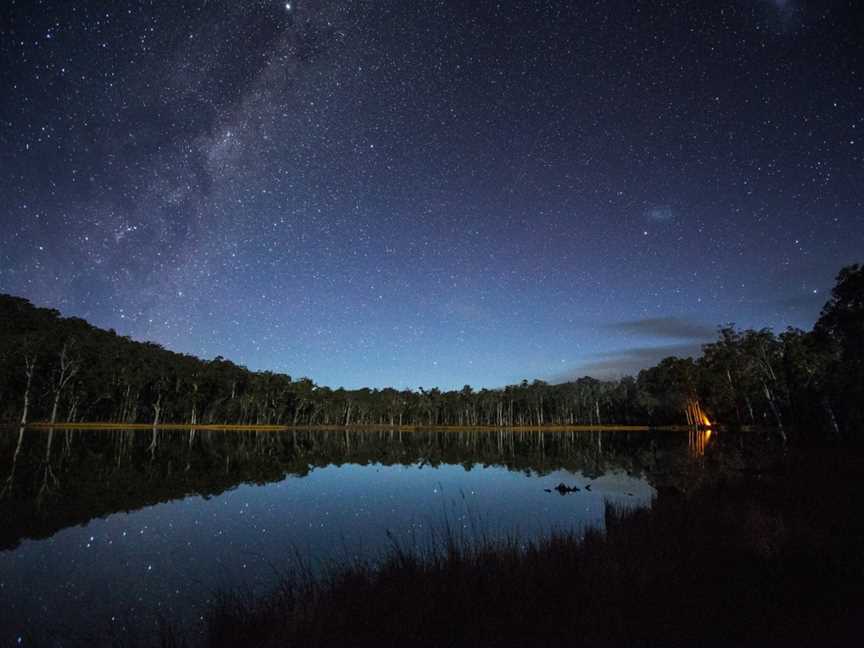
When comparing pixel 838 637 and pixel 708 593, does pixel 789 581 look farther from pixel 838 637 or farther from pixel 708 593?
pixel 838 637

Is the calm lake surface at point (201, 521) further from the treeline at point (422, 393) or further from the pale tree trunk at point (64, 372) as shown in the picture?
the pale tree trunk at point (64, 372)

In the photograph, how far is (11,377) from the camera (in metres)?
84.2

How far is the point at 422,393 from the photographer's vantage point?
581ft

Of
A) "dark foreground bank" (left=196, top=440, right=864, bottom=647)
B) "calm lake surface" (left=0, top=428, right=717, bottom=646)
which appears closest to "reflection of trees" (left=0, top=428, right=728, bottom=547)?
"calm lake surface" (left=0, top=428, right=717, bottom=646)

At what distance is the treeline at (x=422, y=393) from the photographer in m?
57.6

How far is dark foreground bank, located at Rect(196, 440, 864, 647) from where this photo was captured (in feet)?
21.7

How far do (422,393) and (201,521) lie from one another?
160994mm

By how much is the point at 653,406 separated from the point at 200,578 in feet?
459

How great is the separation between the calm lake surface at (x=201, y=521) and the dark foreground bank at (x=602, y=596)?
2001mm

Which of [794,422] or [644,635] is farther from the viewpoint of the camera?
[794,422]

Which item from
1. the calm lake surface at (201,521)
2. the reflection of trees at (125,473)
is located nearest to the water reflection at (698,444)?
the reflection of trees at (125,473)

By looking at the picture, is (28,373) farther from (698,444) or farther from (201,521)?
(698,444)

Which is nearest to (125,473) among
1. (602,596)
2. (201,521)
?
(201,521)

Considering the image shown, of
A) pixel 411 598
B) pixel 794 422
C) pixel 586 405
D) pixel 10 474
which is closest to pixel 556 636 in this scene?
pixel 411 598
